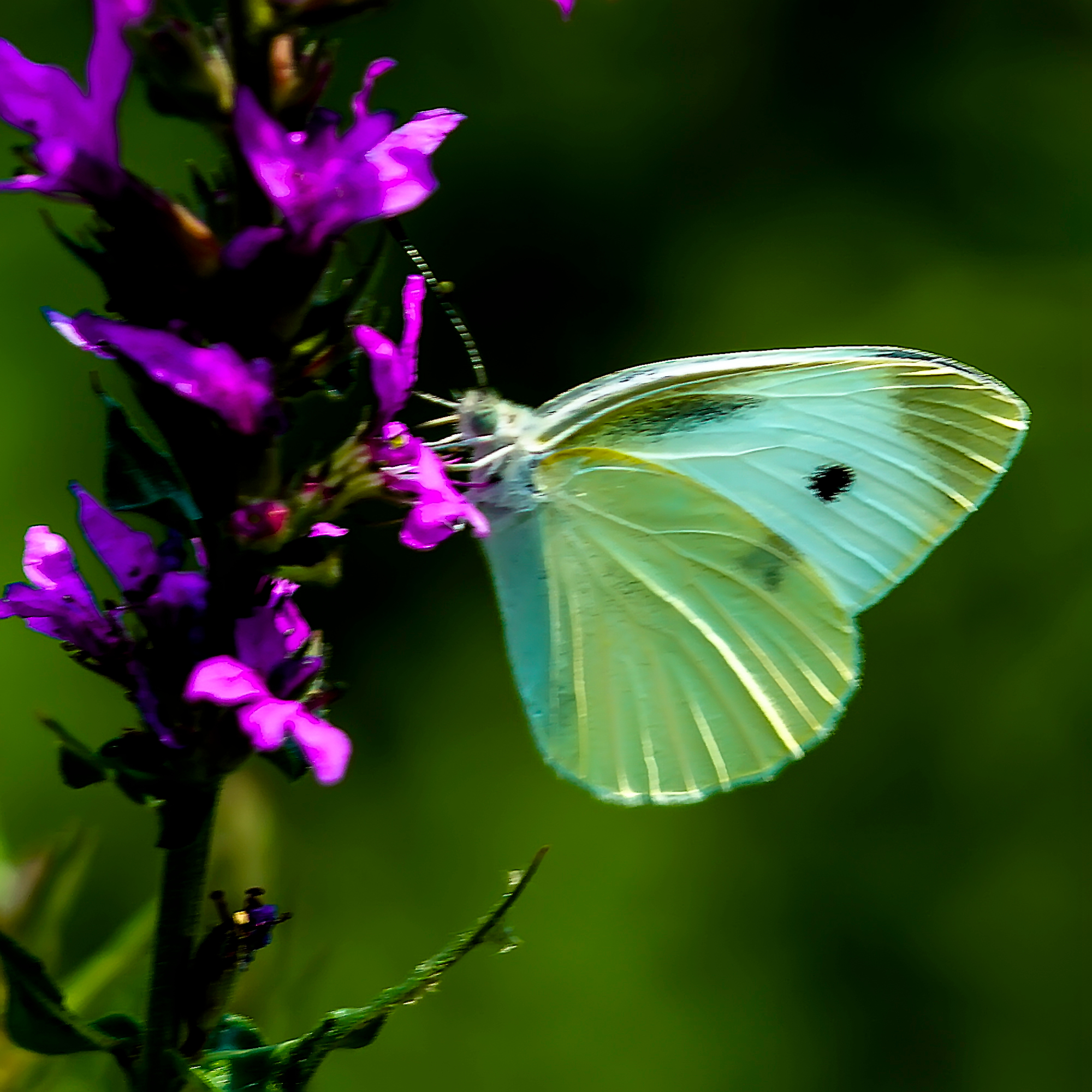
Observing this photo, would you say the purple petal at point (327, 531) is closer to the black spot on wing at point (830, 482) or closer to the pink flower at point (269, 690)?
the pink flower at point (269, 690)

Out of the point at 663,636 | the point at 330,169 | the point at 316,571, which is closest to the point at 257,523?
the point at 316,571

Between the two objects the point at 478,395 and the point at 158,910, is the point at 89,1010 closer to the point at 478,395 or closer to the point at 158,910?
the point at 158,910

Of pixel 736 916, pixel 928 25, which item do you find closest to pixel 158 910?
pixel 736 916

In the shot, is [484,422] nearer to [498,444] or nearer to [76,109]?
[498,444]

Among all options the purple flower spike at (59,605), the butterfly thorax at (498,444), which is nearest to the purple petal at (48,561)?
the purple flower spike at (59,605)

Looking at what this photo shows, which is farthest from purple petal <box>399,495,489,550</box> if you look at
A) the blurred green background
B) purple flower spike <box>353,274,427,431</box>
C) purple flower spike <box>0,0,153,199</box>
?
the blurred green background
